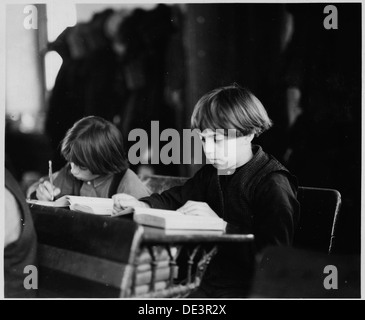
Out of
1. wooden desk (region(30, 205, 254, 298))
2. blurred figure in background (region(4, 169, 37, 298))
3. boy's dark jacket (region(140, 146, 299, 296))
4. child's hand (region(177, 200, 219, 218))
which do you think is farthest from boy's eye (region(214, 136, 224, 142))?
blurred figure in background (region(4, 169, 37, 298))

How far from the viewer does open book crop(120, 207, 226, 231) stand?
1.36 m

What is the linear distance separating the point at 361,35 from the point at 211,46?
59 cm

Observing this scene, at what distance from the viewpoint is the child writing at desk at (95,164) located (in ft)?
6.50

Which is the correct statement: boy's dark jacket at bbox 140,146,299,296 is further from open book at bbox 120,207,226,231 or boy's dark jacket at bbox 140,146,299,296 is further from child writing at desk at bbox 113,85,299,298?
open book at bbox 120,207,226,231

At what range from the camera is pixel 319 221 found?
1808 mm

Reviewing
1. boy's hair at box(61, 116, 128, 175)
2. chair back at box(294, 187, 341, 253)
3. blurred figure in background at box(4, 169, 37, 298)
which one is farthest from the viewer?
boy's hair at box(61, 116, 128, 175)

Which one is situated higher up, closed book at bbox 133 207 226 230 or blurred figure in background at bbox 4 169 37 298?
closed book at bbox 133 207 226 230

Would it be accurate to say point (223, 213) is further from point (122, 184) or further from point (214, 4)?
point (214, 4)

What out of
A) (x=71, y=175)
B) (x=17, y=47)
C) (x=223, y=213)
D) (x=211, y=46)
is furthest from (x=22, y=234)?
(x=211, y=46)

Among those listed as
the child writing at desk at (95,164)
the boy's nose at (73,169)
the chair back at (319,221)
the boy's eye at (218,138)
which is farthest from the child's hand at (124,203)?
the chair back at (319,221)

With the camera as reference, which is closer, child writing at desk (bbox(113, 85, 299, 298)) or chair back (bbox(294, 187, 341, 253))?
child writing at desk (bbox(113, 85, 299, 298))

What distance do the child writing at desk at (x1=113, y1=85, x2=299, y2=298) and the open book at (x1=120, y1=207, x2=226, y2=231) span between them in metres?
0.17

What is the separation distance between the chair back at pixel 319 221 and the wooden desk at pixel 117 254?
303 mm

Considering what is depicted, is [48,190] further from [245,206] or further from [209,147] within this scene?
[245,206]
